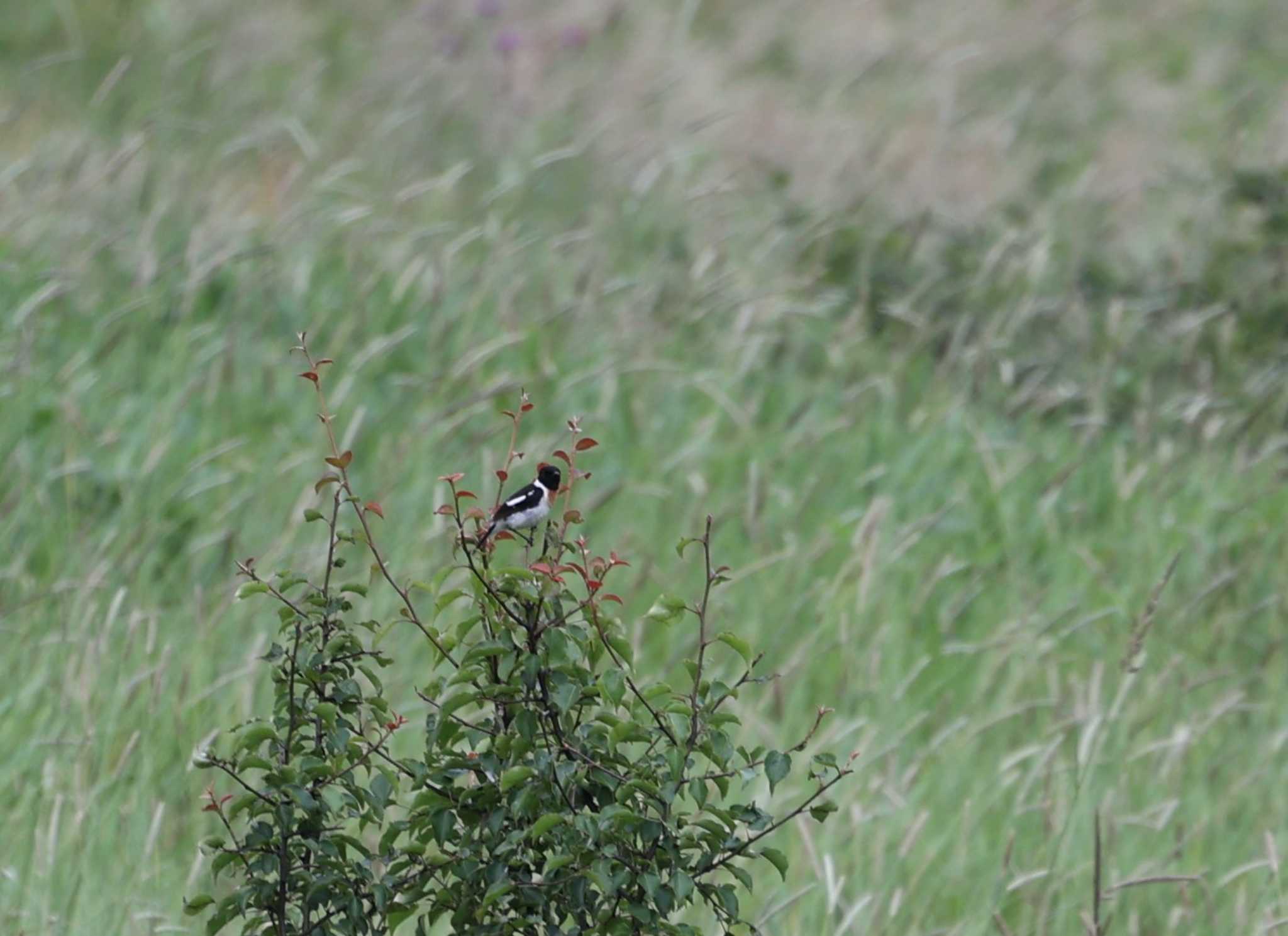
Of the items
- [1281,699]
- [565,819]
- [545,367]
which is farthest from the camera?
[545,367]

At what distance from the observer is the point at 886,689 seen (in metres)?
4.34

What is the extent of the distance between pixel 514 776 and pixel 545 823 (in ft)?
0.24

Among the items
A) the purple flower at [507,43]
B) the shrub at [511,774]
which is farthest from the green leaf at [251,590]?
the purple flower at [507,43]

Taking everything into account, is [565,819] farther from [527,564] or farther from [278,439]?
[278,439]

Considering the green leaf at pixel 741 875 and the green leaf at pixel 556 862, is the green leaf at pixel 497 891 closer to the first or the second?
the green leaf at pixel 556 862

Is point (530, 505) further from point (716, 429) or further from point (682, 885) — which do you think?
point (716, 429)

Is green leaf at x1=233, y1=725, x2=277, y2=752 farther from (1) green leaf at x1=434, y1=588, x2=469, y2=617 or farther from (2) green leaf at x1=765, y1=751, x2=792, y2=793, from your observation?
(2) green leaf at x1=765, y1=751, x2=792, y2=793

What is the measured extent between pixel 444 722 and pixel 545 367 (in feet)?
10.7

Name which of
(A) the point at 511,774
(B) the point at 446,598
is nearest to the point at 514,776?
(A) the point at 511,774

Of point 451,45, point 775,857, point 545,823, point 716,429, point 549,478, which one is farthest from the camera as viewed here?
point 451,45

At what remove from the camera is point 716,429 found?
563cm

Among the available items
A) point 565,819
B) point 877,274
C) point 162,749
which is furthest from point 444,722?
point 877,274

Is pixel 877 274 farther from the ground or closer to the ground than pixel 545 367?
farther from the ground

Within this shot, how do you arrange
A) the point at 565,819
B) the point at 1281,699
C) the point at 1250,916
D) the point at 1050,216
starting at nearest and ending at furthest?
the point at 565,819
the point at 1250,916
the point at 1281,699
the point at 1050,216
